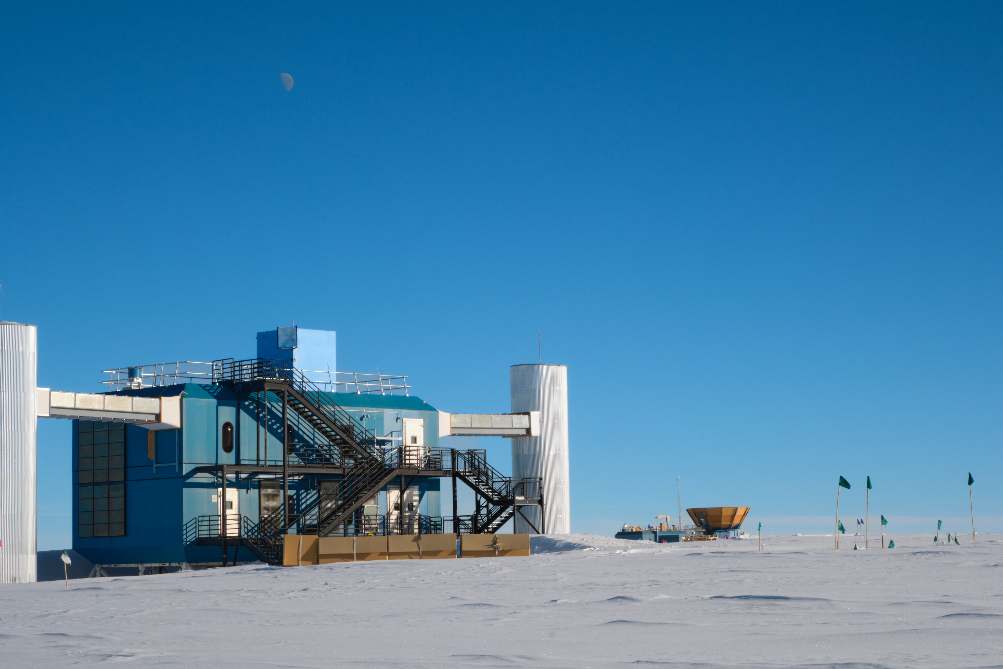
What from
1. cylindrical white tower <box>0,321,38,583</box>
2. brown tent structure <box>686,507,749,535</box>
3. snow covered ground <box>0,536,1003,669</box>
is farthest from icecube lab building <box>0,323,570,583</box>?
brown tent structure <box>686,507,749,535</box>

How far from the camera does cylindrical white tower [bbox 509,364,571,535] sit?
59.2m

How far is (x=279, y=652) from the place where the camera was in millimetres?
17391

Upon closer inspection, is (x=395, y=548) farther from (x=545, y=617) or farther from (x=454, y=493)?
(x=545, y=617)

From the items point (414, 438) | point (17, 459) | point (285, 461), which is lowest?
point (285, 461)

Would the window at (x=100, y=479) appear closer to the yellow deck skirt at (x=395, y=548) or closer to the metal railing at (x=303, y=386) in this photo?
the metal railing at (x=303, y=386)

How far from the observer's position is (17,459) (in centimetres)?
4444

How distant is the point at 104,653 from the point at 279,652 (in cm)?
232

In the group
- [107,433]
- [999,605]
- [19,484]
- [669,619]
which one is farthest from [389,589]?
[107,433]

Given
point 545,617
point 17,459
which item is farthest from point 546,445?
point 545,617

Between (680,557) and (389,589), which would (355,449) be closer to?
(680,557)

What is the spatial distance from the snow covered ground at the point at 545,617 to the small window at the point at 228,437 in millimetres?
13972

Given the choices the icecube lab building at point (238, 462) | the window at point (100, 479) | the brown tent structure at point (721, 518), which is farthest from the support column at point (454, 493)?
the brown tent structure at point (721, 518)

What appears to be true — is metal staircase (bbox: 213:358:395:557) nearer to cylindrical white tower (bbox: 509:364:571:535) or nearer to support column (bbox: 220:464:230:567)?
support column (bbox: 220:464:230:567)

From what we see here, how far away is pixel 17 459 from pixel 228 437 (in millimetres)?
8105
